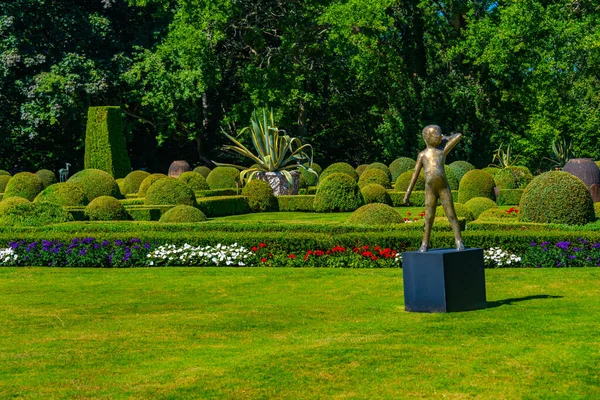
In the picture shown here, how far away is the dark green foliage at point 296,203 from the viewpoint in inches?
1033

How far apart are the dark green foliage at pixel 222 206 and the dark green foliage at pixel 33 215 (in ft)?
19.2

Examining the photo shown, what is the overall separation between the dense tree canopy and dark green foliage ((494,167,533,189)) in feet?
25.4

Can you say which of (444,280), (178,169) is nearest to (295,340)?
(444,280)

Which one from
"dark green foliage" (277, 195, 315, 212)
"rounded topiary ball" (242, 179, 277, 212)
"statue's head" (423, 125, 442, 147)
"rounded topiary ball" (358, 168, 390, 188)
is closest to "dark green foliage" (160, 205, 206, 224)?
"rounded topiary ball" (242, 179, 277, 212)

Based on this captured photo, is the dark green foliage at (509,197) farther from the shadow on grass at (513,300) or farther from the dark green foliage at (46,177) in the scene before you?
the dark green foliage at (46,177)

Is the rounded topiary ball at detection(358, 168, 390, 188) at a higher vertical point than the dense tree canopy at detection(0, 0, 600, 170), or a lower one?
lower

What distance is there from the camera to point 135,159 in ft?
136

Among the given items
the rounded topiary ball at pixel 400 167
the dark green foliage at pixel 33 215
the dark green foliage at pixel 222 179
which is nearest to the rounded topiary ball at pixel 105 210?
the dark green foliage at pixel 33 215

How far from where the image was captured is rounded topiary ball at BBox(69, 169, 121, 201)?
82.0 ft

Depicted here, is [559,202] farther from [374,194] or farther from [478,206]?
[374,194]

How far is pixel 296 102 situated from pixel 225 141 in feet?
12.9

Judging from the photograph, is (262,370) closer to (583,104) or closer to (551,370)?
(551,370)

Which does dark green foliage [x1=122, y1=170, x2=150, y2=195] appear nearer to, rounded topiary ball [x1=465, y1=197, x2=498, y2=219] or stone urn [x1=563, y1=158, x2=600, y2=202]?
rounded topiary ball [x1=465, y1=197, x2=498, y2=219]

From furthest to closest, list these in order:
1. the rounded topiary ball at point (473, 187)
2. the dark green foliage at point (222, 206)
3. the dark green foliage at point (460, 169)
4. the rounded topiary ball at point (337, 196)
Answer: the dark green foliage at point (460, 169) < the rounded topiary ball at point (473, 187) < the rounded topiary ball at point (337, 196) < the dark green foliage at point (222, 206)
